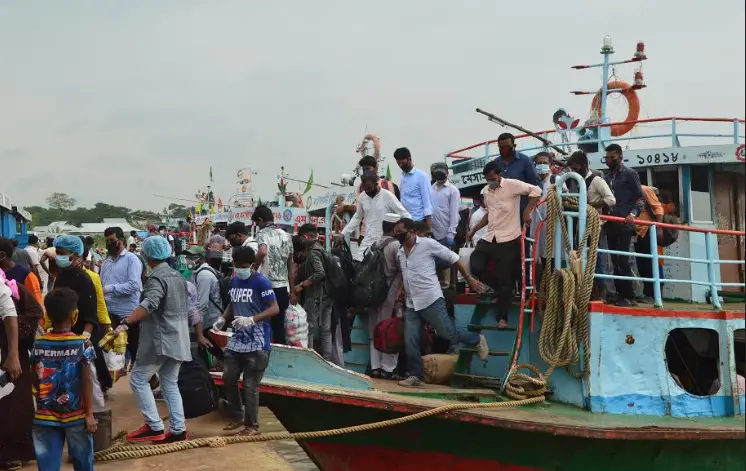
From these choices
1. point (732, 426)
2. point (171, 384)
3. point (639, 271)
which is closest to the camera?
point (732, 426)

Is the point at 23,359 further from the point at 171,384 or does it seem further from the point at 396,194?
the point at 396,194

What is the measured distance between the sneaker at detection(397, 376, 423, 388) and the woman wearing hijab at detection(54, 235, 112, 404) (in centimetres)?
249

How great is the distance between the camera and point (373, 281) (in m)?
7.08

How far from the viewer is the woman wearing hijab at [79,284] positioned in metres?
6.17

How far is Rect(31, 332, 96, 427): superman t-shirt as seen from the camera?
183 inches

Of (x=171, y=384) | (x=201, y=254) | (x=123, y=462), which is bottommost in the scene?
(x=123, y=462)

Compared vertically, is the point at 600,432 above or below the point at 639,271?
below

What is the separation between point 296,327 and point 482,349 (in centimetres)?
176

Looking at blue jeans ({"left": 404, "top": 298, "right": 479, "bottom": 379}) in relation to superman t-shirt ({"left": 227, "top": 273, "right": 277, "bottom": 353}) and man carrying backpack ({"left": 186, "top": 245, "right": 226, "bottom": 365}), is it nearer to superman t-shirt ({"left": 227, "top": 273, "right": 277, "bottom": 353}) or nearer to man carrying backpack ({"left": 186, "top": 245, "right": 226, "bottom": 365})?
superman t-shirt ({"left": 227, "top": 273, "right": 277, "bottom": 353})

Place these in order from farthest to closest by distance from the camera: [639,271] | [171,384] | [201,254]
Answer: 1. [201,254]
2. [639,271]
3. [171,384]

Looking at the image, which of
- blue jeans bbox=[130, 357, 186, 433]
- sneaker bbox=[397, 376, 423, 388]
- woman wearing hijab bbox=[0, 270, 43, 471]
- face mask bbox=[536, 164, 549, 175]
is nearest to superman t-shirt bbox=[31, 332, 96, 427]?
woman wearing hijab bbox=[0, 270, 43, 471]

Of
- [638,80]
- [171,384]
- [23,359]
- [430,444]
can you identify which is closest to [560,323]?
[430,444]

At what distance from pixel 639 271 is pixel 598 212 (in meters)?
1.83

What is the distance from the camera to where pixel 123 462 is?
620 cm
